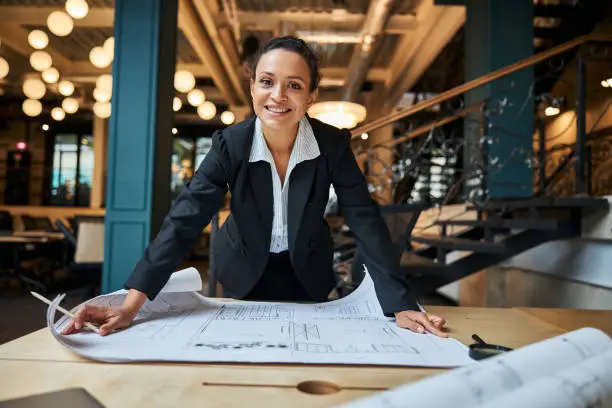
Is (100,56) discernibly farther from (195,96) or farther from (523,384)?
(523,384)

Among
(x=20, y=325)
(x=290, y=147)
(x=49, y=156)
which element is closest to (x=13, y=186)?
(x=49, y=156)

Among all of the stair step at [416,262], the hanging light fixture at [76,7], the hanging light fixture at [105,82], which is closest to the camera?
the stair step at [416,262]

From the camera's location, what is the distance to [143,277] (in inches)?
41.1

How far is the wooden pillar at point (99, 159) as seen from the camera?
12.1 meters

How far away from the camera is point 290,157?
4.45 feet

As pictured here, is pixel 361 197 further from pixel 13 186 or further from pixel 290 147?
pixel 13 186

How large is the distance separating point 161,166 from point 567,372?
463 cm

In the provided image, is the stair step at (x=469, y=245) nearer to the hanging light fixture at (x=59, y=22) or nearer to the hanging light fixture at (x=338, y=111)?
the hanging light fixture at (x=338, y=111)

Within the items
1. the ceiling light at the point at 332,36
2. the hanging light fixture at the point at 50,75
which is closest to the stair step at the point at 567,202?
the ceiling light at the point at 332,36

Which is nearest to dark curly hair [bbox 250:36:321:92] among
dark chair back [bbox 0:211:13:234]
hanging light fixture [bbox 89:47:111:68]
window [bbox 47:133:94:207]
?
hanging light fixture [bbox 89:47:111:68]

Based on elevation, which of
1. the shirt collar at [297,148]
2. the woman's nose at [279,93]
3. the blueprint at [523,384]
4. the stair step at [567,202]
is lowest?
the blueprint at [523,384]

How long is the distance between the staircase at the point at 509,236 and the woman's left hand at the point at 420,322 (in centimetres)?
236

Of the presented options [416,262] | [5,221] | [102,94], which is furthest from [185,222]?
[5,221]

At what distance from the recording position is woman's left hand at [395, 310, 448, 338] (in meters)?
0.94
